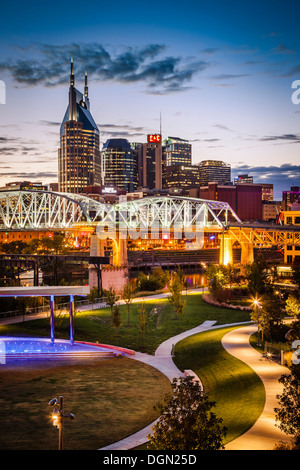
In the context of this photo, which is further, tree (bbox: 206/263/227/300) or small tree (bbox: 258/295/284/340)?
tree (bbox: 206/263/227/300)

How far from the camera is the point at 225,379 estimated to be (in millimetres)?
32406

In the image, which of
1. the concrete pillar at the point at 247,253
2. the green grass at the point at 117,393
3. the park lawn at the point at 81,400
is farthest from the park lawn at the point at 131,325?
the concrete pillar at the point at 247,253

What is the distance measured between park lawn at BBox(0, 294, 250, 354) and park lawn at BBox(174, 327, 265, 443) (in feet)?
12.4

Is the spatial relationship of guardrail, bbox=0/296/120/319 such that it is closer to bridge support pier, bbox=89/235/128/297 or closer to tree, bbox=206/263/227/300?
bridge support pier, bbox=89/235/128/297

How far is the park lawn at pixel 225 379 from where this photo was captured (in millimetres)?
24922

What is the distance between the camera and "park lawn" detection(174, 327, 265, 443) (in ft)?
81.8

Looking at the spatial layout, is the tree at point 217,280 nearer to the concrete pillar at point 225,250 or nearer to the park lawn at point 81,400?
the park lawn at point 81,400

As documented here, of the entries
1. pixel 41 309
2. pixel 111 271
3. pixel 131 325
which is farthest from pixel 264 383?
pixel 111 271

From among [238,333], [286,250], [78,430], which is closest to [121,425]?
[78,430]

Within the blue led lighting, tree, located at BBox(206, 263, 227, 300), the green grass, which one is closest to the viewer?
the green grass

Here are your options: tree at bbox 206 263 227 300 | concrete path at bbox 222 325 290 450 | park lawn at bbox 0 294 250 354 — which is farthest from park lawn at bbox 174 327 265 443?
tree at bbox 206 263 227 300

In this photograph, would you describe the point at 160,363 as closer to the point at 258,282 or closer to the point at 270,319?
the point at 270,319
